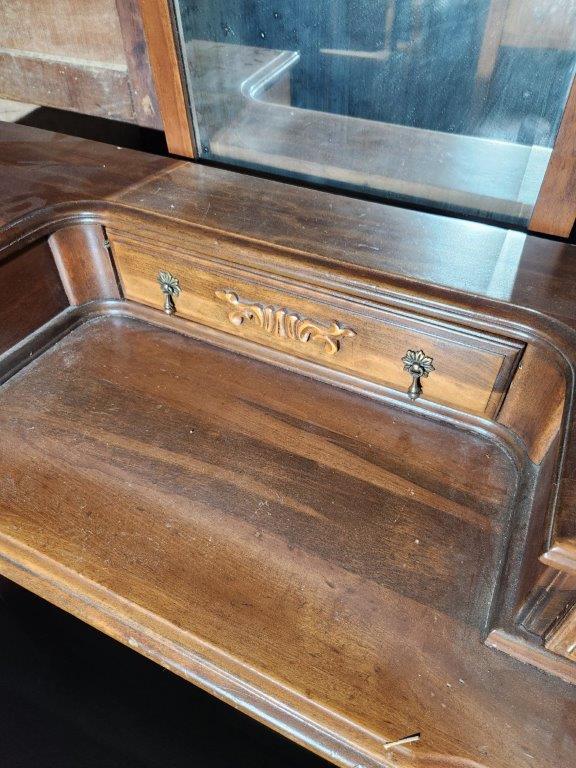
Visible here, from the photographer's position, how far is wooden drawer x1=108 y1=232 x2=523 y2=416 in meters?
0.75

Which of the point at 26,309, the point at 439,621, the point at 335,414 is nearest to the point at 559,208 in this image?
the point at 335,414

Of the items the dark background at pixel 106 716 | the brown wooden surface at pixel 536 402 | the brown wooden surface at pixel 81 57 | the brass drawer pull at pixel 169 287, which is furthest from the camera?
the brown wooden surface at pixel 81 57

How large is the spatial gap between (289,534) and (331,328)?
0.31 metres

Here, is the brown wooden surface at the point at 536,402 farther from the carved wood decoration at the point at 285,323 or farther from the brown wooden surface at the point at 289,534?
the carved wood decoration at the point at 285,323

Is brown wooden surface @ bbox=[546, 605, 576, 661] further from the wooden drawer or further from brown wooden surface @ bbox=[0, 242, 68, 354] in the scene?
brown wooden surface @ bbox=[0, 242, 68, 354]

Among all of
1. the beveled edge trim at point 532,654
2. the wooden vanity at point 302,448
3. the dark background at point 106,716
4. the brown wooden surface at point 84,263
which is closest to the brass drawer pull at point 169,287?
the wooden vanity at point 302,448

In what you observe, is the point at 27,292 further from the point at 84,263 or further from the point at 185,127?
the point at 185,127

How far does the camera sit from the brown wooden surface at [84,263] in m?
0.93

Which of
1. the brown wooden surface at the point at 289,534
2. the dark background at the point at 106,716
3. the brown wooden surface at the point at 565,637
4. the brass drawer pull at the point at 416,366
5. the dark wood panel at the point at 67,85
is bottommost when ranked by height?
the dark background at the point at 106,716

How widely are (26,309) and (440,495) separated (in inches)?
28.7

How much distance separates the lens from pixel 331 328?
2.68 ft

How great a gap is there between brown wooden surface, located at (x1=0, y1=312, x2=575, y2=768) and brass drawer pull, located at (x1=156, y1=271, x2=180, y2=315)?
0.10 meters

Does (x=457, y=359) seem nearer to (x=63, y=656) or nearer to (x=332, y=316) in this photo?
Answer: (x=332, y=316)

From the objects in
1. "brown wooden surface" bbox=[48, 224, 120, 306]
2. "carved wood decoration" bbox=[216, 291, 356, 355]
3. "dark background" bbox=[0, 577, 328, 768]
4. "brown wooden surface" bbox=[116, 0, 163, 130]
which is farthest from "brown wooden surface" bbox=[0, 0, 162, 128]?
"dark background" bbox=[0, 577, 328, 768]
